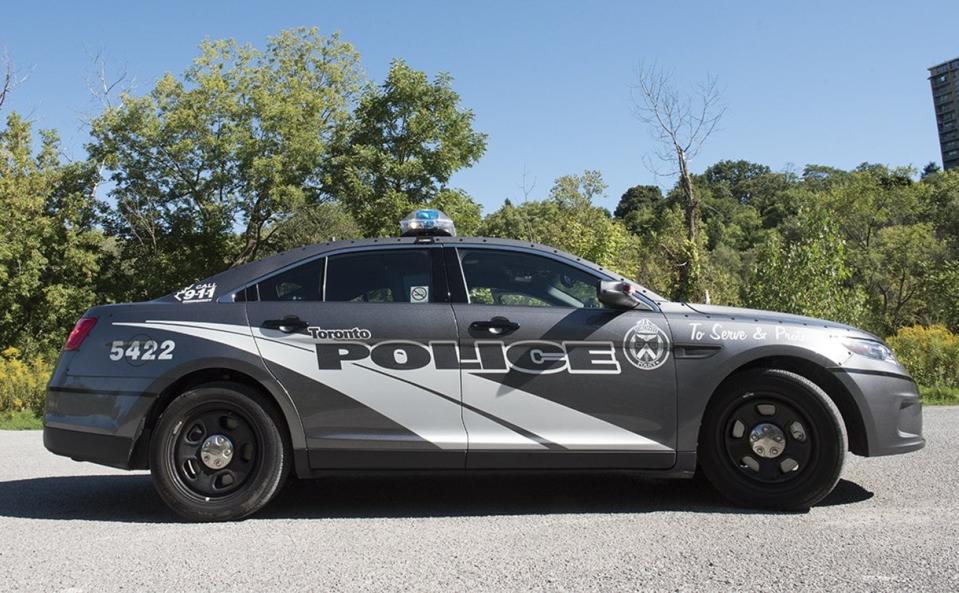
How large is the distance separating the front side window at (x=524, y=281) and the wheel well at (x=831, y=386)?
3.36ft

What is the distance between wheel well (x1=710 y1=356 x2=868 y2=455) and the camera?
453 centimetres

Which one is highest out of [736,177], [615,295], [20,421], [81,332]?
[736,177]

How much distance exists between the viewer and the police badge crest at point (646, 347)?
14.6ft

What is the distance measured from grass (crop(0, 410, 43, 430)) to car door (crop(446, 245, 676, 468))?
8582mm

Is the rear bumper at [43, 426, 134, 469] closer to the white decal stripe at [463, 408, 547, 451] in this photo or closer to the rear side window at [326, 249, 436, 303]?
the rear side window at [326, 249, 436, 303]

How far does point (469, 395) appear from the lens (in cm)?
442

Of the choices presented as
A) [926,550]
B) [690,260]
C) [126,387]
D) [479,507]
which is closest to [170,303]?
[126,387]

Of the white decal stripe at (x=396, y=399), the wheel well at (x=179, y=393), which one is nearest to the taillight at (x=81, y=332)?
the wheel well at (x=179, y=393)

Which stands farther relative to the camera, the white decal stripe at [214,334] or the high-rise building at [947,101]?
the high-rise building at [947,101]

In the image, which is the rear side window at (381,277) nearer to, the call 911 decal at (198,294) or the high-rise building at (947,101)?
the call 911 decal at (198,294)

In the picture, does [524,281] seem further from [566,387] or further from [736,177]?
[736,177]

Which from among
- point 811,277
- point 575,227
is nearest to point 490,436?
point 811,277

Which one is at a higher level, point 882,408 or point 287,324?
point 287,324

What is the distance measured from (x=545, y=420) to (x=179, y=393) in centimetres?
220
